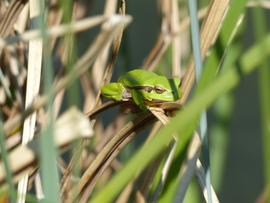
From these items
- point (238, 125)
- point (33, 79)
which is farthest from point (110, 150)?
point (238, 125)

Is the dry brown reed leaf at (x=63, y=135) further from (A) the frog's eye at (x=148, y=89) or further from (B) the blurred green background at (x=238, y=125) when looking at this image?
(B) the blurred green background at (x=238, y=125)

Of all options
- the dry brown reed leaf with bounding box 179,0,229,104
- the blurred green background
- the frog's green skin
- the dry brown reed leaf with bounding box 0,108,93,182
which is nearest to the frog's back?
the frog's green skin

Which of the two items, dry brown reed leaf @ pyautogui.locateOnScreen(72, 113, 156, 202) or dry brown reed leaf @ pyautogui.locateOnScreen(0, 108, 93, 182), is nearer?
dry brown reed leaf @ pyautogui.locateOnScreen(0, 108, 93, 182)

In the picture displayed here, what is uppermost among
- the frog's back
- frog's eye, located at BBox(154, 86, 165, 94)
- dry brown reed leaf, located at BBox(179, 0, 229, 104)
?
dry brown reed leaf, located at BBox(179, 0, 229, 104)

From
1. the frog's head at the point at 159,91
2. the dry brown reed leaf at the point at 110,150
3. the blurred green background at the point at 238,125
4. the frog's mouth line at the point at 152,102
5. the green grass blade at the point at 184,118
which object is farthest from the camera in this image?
the blurred green background at the point at 238,125

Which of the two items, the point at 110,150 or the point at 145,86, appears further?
the point at 145,86

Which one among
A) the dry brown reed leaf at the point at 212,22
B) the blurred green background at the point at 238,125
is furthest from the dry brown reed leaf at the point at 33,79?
the blurred green background at the point at 238,125

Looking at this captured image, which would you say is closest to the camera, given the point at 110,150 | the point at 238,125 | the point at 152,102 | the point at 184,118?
the point at 184,118

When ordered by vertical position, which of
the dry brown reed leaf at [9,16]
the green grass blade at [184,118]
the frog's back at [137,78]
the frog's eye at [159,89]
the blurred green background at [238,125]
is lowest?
the blurred green background at [238,125]

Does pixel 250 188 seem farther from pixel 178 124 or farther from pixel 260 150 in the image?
pixel 178 124

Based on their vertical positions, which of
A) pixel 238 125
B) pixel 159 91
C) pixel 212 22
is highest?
pixel 212 22

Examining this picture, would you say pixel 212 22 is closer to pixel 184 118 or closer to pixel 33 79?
pixel 33 79

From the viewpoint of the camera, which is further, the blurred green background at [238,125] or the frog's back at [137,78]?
the blurred green background at [238,125]

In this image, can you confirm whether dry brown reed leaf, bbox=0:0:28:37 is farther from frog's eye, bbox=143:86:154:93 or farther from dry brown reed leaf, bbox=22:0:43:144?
frog's eye, bbox=143:86:154:93
